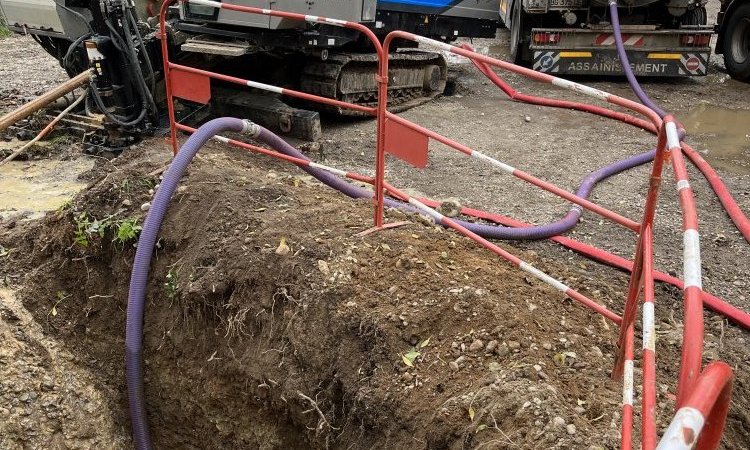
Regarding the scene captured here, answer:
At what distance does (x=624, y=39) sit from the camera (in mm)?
9188

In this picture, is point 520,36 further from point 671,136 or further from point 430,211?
point 671,136

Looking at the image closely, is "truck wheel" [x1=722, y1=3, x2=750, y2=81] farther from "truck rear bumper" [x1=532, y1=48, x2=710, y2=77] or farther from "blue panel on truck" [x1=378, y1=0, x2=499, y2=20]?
"blue panel on truck" [x1=378, y1=0, x2=499, y2=20]

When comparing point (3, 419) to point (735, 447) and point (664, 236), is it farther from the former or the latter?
point (664, 236)

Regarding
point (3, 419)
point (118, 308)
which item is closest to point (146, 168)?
point (118, 308)

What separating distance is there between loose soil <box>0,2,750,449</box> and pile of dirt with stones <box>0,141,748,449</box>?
1 cm

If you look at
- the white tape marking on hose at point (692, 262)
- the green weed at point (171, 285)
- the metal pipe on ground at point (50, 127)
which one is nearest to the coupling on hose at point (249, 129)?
the green weed at point (171, 285)

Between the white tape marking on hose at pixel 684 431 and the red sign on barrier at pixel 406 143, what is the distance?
2.49 meters

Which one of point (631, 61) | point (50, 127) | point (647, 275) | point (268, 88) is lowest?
point (50, 127)

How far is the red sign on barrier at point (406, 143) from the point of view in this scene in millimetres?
3559

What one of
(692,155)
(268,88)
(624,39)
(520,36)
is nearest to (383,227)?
(268,88)

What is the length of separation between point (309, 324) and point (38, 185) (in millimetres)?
4008

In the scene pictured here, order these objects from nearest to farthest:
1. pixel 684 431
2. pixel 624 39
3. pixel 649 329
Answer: pixel 684 431 → pixel 649 329 → pixel 624 39

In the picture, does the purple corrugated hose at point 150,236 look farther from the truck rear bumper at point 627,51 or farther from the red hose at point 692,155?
the truck rear bumper at point 627,51

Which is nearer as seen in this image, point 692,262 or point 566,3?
point 692,262
